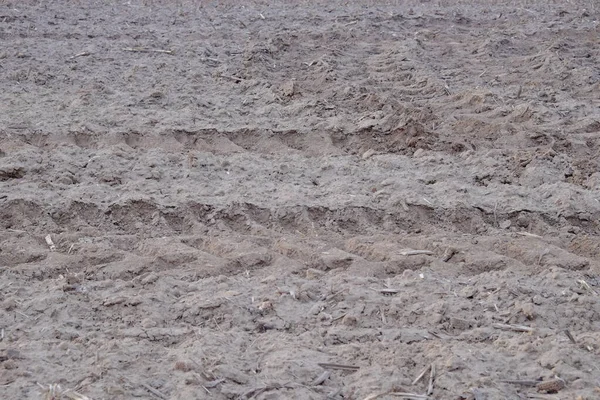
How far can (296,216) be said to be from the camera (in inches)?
186

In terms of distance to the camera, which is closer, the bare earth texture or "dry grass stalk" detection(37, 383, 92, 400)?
"dry grass stalk" detection(37, 383, 92, 400)

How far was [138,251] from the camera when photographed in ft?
14.1

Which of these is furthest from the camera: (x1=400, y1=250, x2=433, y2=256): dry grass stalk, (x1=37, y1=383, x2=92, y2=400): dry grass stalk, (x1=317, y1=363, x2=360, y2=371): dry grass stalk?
(x1=400, y1=250, x2=433, y2=256): dry grass stalk

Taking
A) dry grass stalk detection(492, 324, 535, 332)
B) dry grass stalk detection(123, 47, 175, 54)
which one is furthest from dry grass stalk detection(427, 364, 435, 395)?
dry grass stalk detection(123, 47, 175, 54)

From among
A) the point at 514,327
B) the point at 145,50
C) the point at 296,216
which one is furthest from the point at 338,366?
the point at 145,50

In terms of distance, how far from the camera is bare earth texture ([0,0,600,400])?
10.7 feet

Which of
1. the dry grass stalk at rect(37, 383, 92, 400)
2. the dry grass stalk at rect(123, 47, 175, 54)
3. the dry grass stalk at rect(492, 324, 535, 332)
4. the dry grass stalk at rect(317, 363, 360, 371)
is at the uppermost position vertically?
the dry grass stalk at rect(37, 383, 92, 400)

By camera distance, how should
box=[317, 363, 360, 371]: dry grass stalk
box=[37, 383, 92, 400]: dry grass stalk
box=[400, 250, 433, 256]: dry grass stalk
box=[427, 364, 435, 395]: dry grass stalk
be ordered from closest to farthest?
1. box=[37, 383, 92, 400]: dry grass stalk
2. box=[427, 364, 435, 395]: dry grass stalk
3. box=[317, 363, 360, 371]: dry grass stalk
4. box=[400, 250, 433, 256]: dry grass stalk

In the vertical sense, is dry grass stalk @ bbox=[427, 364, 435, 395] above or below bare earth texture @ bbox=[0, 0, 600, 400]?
above

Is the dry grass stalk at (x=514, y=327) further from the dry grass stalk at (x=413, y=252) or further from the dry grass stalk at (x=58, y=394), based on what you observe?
the dry grass stalk at (x=58, y=394)

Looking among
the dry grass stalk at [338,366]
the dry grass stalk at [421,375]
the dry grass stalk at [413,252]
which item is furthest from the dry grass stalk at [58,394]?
the dry grass stalk at [413,252]

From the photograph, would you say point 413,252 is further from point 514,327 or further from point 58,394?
point 58,394

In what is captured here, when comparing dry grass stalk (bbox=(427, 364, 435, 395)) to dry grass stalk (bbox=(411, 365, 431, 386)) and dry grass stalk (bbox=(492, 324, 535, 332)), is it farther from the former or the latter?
dry grass stalk (bbox=(492, 324, 535, 332))

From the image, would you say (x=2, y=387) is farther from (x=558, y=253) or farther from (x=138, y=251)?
(x=558, y=253)
